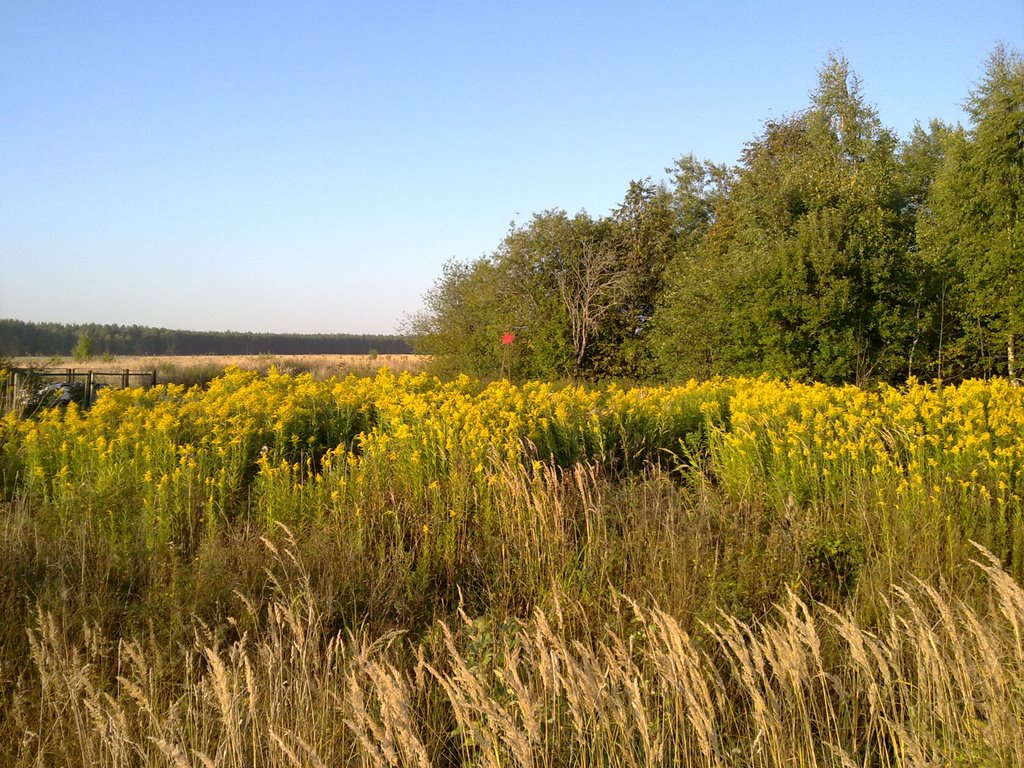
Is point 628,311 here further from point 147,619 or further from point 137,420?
point 147,619

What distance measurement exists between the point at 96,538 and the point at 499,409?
117 inches

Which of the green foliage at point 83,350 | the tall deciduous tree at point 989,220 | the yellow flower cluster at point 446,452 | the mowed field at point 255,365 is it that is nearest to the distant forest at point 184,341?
the mowed field at point 255,365

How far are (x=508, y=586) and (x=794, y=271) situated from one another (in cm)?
1036

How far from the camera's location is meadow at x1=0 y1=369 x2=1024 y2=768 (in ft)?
7.01

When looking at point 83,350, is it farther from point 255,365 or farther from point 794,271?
point 794,271

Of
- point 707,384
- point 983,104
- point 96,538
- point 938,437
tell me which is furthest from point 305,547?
point 983,104

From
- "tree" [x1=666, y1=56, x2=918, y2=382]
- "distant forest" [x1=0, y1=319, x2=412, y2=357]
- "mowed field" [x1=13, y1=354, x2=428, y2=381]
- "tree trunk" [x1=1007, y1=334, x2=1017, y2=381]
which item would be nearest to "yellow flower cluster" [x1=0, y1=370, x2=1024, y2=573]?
"tree" [x1=666, y1=56, x2=918, y2=382]

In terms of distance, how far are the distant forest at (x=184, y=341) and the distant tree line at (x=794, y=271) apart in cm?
4596

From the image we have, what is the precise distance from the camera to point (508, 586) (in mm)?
3711

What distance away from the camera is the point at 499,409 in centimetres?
599

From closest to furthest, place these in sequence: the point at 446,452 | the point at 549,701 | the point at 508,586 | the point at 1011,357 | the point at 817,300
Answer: the point at 549,701 < the point at 508,586 < the point at 446,452 < the point at 817,300 < the point at 1011,357

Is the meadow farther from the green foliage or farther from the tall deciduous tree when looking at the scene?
the green foliage

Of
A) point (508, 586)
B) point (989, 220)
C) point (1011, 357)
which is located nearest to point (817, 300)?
point (1011, 357)

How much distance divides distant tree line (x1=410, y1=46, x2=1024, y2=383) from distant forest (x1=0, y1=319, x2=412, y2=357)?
45964 millimetres
